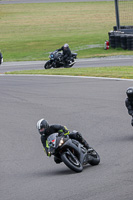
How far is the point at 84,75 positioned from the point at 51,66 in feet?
17.5

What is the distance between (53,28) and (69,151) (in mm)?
44861

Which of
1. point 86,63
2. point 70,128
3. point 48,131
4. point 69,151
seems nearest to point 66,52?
point 86,63

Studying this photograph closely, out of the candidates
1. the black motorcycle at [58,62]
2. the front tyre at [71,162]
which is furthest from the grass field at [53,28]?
the front tyre at [71,162]

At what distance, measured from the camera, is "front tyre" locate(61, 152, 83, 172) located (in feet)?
28.1

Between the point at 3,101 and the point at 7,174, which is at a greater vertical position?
the point at 7,174

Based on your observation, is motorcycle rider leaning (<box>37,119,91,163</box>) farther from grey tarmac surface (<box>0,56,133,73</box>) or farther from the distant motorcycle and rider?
grey tarmac surface (<box>0,56,133,73</box>)

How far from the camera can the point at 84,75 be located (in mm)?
23344

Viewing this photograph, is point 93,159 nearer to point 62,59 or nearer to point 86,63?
point 62,59

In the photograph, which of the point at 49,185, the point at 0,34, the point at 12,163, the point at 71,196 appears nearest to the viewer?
the point at 71,196

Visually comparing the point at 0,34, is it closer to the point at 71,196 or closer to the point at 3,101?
the point at 3,101

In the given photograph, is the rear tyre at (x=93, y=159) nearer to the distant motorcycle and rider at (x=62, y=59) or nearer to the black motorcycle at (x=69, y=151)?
the black motorcycle at (x=69, y=151)

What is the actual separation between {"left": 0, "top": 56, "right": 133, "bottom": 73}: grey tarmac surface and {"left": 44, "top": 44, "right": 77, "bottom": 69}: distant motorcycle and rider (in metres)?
0.97

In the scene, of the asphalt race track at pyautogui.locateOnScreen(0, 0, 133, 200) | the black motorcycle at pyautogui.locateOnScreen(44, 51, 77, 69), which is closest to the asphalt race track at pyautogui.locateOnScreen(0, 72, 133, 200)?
the asphalt race track at pyautogui.locateOnScreen(0, 0, 133, 200)

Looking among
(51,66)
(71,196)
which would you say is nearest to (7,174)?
(71,196)
